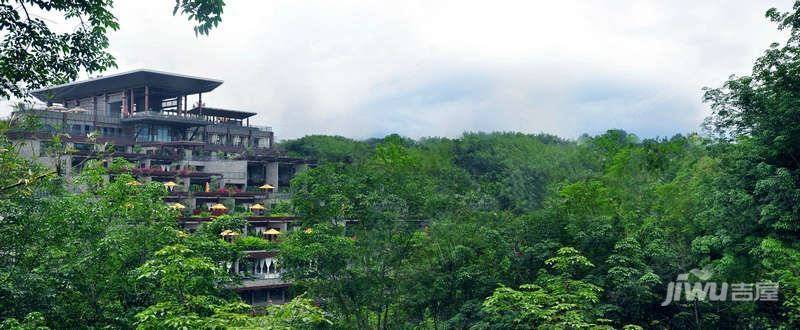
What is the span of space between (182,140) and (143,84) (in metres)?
5.41

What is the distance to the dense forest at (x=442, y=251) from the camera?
12.5m

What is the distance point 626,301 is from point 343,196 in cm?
893

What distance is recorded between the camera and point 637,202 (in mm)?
31062

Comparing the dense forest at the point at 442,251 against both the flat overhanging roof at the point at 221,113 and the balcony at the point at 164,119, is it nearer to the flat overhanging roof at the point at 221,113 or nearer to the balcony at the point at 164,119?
the balcony at the point at 164,119

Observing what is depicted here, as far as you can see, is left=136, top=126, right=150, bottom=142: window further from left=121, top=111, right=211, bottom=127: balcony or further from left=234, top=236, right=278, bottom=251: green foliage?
left=234, top=236, right=278, bottom=251: green foliage

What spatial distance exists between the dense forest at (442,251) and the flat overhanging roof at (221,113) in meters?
37.6

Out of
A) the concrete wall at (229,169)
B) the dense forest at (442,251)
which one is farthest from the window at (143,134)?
the dense forest at (442,251)

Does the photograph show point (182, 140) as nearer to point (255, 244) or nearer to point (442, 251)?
point (255, 244)

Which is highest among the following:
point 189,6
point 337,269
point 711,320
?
point 189,6

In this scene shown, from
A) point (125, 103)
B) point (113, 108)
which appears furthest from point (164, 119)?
point (113, 108)

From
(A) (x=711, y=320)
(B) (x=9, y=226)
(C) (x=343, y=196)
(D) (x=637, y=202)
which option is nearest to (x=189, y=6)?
(B) (x=9, y=226)

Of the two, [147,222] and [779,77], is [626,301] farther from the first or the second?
[147,222]

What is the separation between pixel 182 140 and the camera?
176ft

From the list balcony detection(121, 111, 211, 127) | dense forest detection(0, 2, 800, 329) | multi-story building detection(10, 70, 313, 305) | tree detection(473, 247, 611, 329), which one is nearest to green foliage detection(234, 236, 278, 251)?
multi-story building detection(10, 70, 313, 305)
